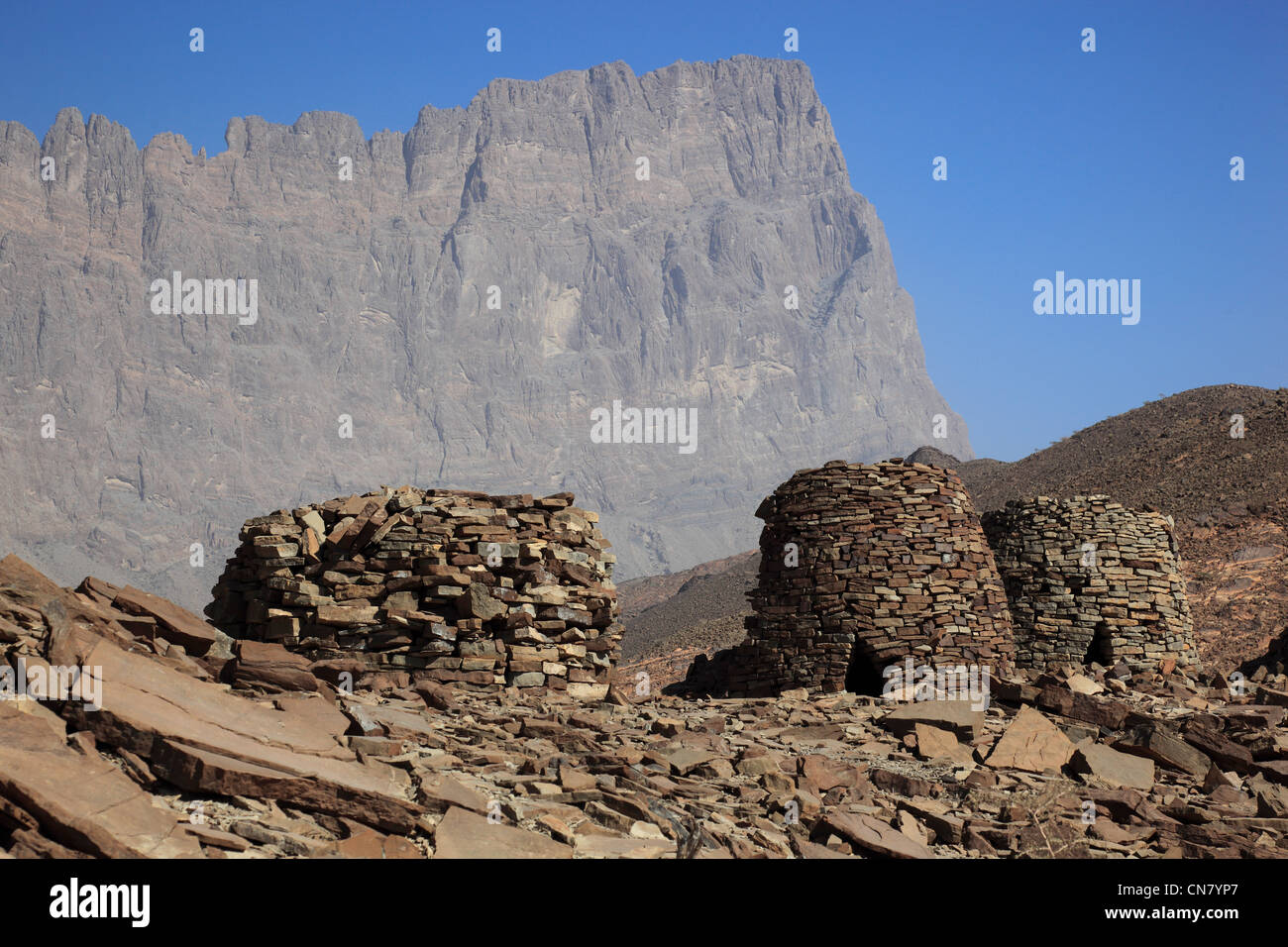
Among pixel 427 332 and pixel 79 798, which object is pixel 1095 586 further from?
pixel 427 332

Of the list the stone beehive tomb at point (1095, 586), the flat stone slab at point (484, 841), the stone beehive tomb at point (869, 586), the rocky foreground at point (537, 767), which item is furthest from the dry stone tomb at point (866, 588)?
the flat stone slab at point (484, 841)

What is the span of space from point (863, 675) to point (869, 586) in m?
1.50

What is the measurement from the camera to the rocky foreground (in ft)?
18.4

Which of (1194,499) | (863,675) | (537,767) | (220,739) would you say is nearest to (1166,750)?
(863,675)

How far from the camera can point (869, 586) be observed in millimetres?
14070

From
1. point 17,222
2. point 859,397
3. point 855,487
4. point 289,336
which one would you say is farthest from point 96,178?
point 855,487

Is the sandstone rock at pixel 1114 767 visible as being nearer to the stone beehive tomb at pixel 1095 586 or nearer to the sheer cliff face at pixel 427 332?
the stone beehive tomb at pixel 1095 586

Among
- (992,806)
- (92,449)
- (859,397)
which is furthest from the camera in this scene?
(859,397)

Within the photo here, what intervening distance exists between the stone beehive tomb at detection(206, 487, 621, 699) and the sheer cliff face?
10722 cm

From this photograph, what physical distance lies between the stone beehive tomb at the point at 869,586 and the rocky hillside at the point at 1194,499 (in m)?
7.68

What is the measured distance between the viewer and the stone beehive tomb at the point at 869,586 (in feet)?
45.8

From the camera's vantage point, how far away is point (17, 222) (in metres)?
147
